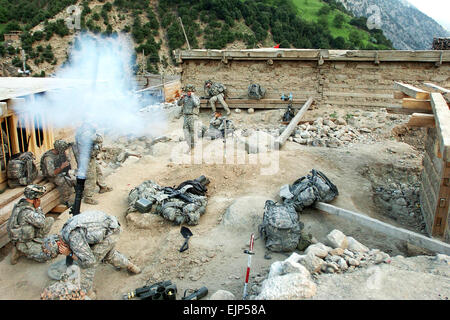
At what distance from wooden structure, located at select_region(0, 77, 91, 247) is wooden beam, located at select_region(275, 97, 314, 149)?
554cm

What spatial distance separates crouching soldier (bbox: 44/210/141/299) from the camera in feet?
14.9

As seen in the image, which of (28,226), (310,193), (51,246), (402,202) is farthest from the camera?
(402,202)

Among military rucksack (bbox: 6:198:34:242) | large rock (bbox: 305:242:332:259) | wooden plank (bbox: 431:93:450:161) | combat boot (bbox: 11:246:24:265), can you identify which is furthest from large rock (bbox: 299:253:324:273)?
combat boot (bbox: 11:246:24:265)

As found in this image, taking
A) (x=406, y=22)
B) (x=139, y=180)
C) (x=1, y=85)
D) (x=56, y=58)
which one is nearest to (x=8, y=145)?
(x=1, y=85)

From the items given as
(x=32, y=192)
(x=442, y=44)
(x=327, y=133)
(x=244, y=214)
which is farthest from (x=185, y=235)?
(x=442, y=44)

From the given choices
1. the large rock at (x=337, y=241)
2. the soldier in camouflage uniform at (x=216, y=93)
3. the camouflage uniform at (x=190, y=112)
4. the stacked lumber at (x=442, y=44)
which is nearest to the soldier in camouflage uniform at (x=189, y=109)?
the camouflage uniform at (x=190, y=112)

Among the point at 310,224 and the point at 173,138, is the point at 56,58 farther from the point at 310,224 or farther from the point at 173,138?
the point at 310,224

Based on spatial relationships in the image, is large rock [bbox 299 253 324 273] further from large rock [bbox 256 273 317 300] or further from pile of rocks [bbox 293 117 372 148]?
pile of rocks [bbox 293 117 372 148]

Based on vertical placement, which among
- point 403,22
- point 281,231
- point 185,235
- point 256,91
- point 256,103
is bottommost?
point 185,235

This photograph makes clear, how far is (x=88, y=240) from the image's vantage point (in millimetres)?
4582

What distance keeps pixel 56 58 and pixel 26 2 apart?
50.9ft

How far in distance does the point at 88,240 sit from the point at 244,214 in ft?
9.14

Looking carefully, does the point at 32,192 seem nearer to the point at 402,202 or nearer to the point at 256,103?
the point at 402,202

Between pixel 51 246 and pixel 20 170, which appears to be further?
pixel 20 170
